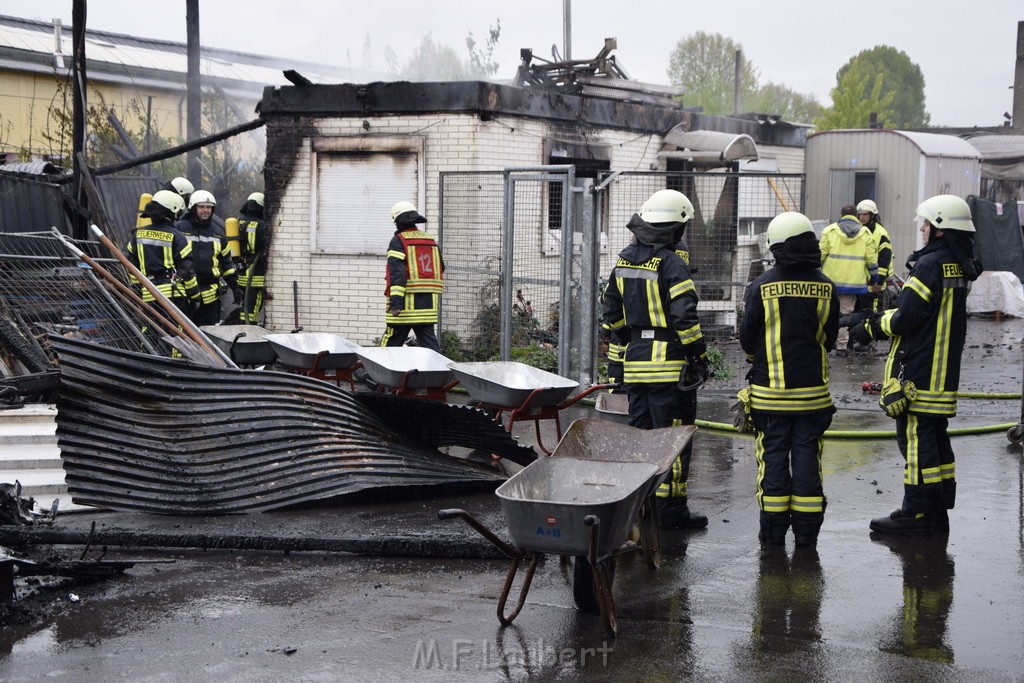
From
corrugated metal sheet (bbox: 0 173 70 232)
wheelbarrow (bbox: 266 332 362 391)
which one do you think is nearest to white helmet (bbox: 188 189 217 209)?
corrugated metal sheet (bbox: 0 173 70 232)

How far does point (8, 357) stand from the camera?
843 centimetres

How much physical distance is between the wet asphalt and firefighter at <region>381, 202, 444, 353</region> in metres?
4.04

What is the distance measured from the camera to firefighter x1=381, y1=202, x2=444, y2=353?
11164 millimetres

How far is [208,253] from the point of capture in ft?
42.3

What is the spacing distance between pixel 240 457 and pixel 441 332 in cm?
594

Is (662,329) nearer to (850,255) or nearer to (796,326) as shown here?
(796,326)

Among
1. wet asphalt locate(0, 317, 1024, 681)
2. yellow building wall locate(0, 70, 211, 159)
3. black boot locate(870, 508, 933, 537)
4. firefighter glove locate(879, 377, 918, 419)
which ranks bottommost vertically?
wet asphalt locate(0, 317, 1024, 681)

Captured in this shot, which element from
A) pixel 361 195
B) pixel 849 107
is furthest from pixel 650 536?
pixel 849 107

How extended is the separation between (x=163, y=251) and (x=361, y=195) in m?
2.82

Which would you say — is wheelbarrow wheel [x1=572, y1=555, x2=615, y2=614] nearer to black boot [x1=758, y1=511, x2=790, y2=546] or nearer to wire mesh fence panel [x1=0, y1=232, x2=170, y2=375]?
black boot [x1=758, y1=511, x2=790, y2=546]

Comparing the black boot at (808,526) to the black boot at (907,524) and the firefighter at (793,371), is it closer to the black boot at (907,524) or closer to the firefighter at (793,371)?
the firefighter at (793,371)

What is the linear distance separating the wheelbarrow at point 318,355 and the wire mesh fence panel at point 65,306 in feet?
3.41

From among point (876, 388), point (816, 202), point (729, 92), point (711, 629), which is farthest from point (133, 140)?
point (729, 92)

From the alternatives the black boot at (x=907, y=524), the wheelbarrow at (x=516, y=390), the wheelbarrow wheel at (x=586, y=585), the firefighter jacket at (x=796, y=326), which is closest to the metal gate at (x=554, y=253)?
the wheelbarrow at (x=516, y=390)
